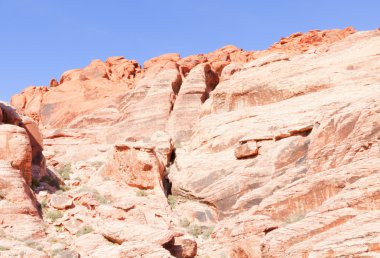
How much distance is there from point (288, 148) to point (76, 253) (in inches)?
460

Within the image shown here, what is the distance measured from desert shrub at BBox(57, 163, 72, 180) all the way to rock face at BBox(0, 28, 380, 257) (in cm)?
19

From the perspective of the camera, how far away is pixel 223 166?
29281mm

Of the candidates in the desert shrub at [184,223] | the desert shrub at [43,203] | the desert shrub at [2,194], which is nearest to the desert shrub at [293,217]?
the desert shrub at [184,223]

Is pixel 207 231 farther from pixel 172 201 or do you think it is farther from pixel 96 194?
pixel 96 194

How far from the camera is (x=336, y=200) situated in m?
18.6

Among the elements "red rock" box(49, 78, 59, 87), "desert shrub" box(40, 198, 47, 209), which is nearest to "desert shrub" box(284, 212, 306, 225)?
"desert shrub" box(40, 198, 47, 209)

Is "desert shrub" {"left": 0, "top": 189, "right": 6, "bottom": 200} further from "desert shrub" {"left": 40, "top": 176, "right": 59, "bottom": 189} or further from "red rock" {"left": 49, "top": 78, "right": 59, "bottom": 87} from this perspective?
"red rock" {"left": 49, "top": 78, "right": 59, "bottom": 87}

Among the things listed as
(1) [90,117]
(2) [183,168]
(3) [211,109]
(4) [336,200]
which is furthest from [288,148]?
(1) [90,117]

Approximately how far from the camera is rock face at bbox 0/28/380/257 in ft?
64.2

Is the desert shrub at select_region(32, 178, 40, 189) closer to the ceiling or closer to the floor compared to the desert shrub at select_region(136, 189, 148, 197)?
closer to the ceiling

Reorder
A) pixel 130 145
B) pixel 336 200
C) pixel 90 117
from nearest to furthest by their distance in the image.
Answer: pixel 336 200, pixel 130 145, pixel 90 117

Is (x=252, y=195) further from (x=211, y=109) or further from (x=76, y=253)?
(x=211, y=109)

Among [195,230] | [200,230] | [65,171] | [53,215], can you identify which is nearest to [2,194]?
[53,215]

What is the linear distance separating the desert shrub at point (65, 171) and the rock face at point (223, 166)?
189 millimetres
